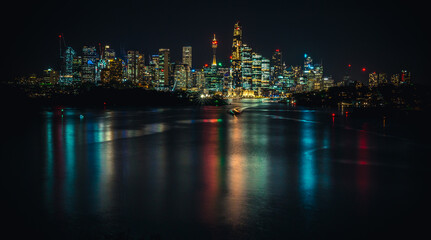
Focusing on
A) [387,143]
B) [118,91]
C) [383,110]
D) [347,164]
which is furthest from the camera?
[118,91]

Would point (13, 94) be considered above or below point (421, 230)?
above

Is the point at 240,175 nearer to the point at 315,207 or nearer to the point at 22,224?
the point at 315,207

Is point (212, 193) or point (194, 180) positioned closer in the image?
point (212, 193)

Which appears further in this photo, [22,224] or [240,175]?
[240,175]

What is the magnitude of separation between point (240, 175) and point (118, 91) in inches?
3839

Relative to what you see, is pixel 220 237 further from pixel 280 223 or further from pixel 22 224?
pixel 22 224

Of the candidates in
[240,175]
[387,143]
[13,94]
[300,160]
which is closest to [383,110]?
[387,143]

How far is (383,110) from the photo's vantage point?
55.3m

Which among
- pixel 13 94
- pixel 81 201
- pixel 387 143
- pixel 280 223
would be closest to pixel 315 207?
pixel 280 223

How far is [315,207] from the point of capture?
9242 millimetres

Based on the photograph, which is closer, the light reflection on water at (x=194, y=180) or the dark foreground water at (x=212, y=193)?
the dark foreground water at (x=212, y=193)

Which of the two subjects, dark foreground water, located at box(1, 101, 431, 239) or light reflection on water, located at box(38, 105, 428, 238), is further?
light reflection on water, located at box(38, 105, 428, 238)

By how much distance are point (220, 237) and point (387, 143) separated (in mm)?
19707

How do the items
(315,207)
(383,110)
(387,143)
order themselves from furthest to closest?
(383,110)
(387,143)
(315,207)
